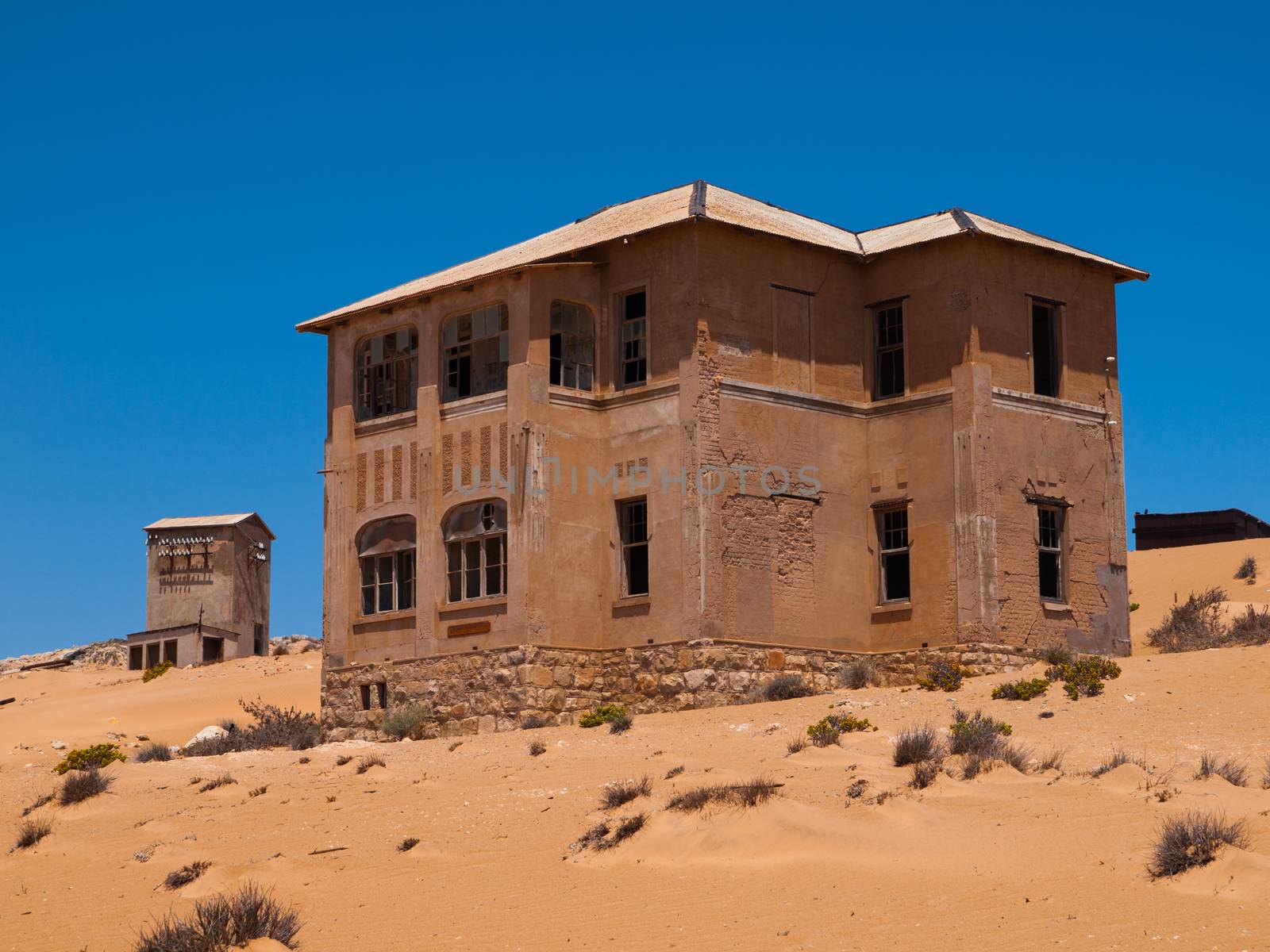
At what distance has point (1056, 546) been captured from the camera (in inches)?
1277

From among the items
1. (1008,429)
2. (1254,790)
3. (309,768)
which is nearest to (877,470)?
(1008,429)

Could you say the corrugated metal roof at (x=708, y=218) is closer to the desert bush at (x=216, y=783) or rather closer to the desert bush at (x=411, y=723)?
the desert bush at (x=411, y=723)

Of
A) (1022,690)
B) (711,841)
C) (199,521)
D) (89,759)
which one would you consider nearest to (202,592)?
(199,521)

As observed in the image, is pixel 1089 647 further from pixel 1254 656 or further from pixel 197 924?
pixel 197 924

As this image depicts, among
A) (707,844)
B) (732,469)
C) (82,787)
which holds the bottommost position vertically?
(707,844)

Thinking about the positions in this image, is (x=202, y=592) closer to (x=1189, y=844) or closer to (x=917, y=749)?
(x=917, y=749)

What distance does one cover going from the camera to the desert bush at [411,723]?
31.6 meters

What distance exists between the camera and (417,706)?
106 ft

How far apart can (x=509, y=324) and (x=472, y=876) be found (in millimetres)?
15652

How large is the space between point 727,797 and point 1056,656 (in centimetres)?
1361

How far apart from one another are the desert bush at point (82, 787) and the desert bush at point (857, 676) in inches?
497

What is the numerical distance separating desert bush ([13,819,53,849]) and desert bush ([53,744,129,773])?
12.5 feet

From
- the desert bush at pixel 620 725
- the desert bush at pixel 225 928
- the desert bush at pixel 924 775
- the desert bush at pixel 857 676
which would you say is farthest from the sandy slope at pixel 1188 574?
the desert bush at pixel 225 928

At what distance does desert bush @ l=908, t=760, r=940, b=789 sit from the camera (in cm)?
1884
